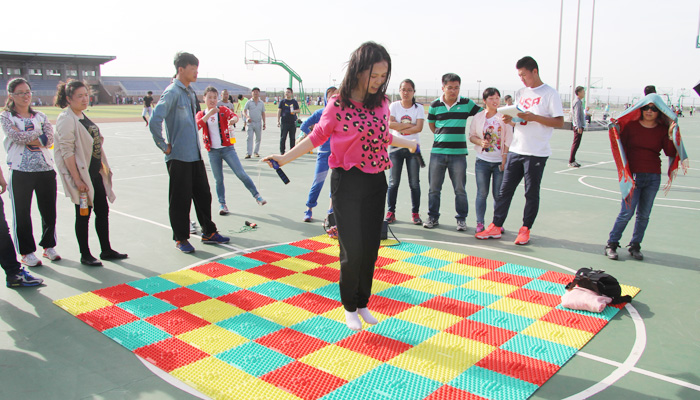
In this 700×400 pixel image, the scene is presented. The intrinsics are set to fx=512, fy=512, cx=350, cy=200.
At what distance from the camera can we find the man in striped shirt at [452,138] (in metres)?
6.75

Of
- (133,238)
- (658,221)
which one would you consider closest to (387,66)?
(133,238)

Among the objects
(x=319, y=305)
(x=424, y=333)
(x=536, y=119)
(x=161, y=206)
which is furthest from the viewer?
(x=161, y=206)

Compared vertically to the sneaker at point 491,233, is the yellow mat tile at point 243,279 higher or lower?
lower

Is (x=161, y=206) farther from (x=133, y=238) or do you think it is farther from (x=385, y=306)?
(x=385, y=306)

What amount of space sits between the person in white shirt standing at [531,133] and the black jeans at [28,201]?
201 inches

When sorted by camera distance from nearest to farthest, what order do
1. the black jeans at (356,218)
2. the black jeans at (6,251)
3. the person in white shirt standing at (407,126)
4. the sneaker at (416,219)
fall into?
the black jeans at (356,218) < the black jeans at (6,251) < the person in white shirt standing at (407,126) < the sneaker at (416,219)

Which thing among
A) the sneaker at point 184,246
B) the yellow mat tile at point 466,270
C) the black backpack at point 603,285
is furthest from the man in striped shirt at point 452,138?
the sneaker at point 184,246

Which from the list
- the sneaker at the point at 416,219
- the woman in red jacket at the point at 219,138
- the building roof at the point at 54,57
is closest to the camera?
the sneaker at the point at 416,219

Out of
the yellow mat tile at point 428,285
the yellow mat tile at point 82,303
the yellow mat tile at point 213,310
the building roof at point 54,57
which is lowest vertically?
the yellow mat tile at point 82,303

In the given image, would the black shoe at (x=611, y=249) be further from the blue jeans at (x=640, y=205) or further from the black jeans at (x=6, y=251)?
the black jeans at (x=6, y=251)

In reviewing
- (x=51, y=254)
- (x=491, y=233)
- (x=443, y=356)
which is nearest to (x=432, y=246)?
(x=491, y=233)

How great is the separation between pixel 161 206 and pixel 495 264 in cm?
549

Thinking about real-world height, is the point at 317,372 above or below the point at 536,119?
below

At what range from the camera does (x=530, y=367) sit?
330cm
